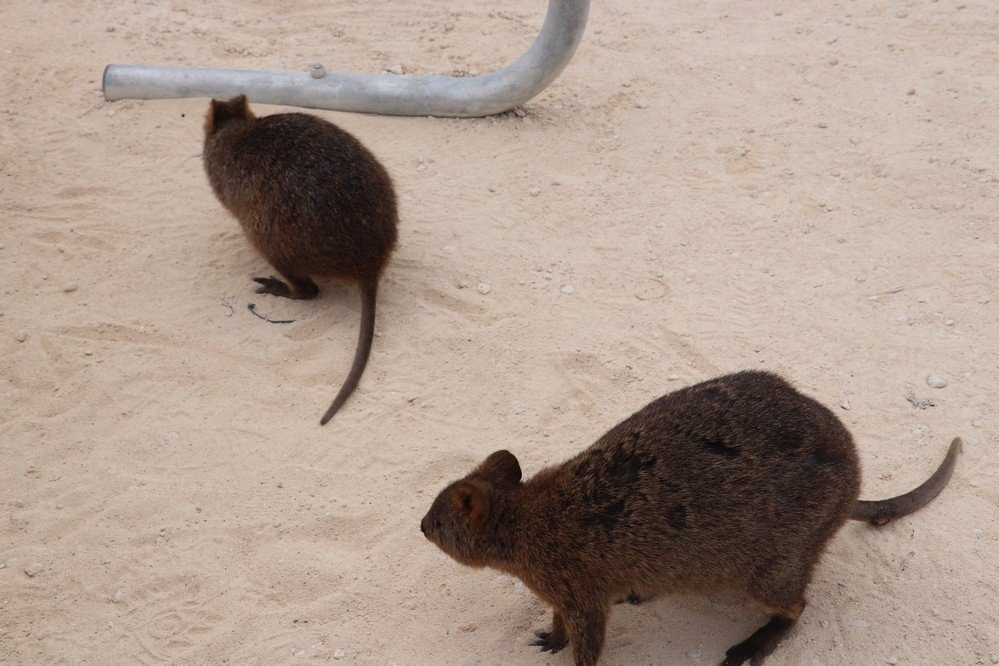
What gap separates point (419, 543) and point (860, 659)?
1.90m

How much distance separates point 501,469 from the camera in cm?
359

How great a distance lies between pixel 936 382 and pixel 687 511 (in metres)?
2.06

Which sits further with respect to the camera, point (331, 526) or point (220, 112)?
point (220, 112)

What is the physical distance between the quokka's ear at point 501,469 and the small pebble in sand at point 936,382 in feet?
7.71

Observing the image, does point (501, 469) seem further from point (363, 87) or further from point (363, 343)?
point (363, 87)

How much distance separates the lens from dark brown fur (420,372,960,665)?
321 cm

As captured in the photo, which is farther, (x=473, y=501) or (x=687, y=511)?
(x=473, y=501)

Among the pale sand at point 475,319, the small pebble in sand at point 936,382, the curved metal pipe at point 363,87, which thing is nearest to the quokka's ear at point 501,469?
the pale sand at point 475,319

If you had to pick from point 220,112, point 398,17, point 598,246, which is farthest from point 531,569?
point 398,17

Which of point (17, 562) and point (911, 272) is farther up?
point (911, 272)

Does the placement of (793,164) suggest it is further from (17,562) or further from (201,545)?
(17,562)

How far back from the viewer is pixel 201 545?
396 centimetres

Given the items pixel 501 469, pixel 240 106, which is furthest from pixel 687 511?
pixel 240 106

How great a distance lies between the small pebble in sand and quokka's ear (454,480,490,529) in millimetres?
2529
